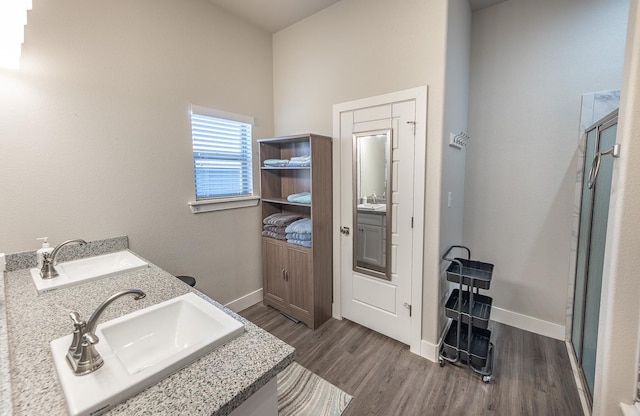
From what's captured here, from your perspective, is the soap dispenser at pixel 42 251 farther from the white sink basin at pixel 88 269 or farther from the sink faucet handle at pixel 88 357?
the sink faucet handle at pixel 88 357

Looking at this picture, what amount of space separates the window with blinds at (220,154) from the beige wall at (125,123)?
3.9 inches

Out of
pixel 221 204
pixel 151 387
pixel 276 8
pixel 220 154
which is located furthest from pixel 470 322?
pixel 276 8

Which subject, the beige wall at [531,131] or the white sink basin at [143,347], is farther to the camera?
the beige wall at [531,131]

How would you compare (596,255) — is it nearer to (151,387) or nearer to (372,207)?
(372,207)

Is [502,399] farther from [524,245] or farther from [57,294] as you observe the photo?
[57,294]

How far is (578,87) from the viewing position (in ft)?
7.52

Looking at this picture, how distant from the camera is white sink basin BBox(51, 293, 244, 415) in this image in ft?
2.48

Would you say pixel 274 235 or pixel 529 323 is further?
pixel 274 235

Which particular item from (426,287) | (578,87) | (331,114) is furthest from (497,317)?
(331,114)

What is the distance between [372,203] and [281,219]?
993mm

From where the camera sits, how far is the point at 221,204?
2.75 metres

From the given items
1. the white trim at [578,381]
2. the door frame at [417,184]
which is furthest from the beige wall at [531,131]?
the door frame at [417,184]

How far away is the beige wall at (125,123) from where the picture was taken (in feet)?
5.58

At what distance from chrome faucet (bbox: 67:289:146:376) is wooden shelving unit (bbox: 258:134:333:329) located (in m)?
1.81
